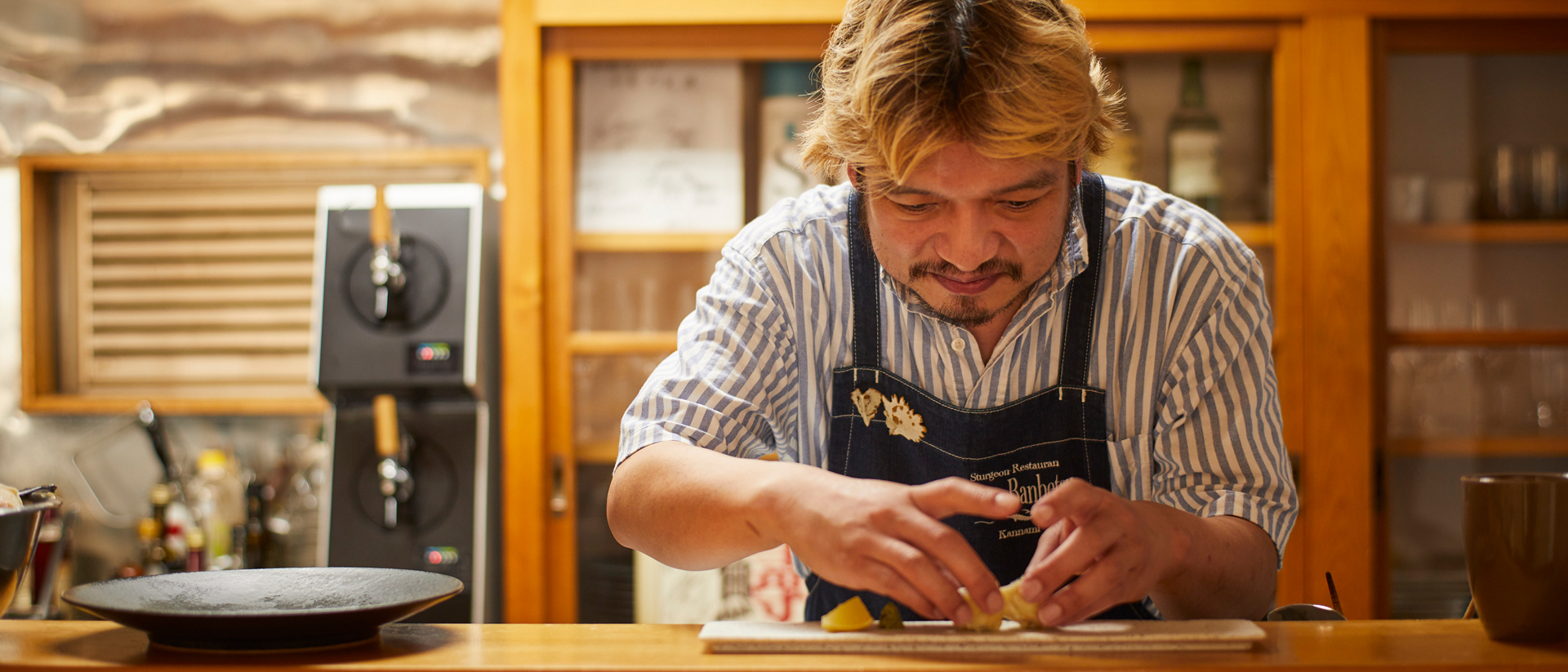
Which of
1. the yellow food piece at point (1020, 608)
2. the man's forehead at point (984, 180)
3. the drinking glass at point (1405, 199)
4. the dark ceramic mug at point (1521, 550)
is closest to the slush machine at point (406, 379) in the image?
the man's forehead at point (984, 180)

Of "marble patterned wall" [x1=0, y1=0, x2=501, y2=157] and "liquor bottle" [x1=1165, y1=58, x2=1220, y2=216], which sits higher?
"marble patterned wall" [x1=0, y1=0, x2=501, y2=157]

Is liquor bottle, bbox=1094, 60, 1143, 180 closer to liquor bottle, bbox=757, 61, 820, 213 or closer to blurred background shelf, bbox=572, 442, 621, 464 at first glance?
liquor bottle, bbox=757, 61, 820, 213

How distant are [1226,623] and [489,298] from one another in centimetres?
180

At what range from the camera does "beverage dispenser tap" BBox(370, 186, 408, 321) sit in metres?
2.12

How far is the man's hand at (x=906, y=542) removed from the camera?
0.81m

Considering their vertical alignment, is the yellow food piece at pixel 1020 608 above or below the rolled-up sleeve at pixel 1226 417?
below

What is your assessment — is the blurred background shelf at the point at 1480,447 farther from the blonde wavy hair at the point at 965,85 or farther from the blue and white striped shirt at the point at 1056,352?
the blonde wavy hair at the point at 965,85

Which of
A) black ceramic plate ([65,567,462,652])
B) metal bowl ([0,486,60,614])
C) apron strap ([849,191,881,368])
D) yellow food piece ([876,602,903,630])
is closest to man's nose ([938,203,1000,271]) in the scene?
apron strap ([849,191,881,368])

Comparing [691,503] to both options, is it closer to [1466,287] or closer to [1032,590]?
[1032,590]

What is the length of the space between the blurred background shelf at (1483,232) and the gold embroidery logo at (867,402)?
1.57 meters

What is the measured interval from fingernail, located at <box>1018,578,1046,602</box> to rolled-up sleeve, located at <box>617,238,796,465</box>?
0.38m

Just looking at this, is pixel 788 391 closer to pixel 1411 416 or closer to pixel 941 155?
pixel 941 155

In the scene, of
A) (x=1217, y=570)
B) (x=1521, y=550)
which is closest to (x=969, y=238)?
(x=1217, y=570)

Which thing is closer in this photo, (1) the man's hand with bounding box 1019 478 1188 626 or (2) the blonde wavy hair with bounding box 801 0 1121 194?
(1) the man's hand with bounding box 1019 478 1188 626
